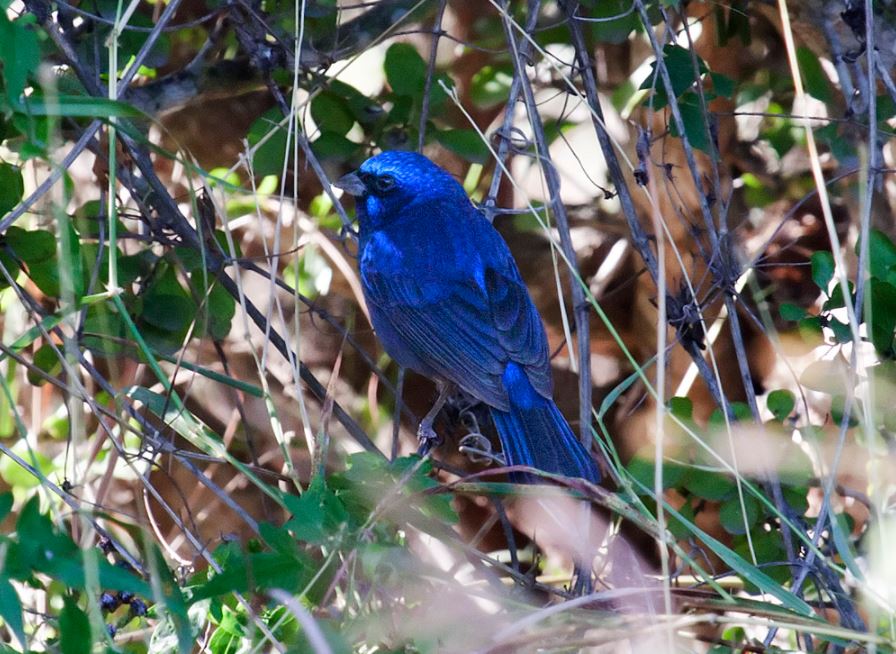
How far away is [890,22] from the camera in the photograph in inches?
141

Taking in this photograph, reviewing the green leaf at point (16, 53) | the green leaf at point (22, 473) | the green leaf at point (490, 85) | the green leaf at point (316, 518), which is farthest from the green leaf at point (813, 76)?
the green leaf at point (22, 473)

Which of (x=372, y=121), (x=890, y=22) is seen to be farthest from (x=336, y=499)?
(x=890, y=22)

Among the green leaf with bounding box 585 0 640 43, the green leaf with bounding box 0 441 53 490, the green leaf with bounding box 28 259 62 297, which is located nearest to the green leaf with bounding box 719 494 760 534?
the green leaf with bounding box 585 0 640 43

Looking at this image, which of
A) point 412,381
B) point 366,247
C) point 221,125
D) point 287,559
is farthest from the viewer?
point 412,381

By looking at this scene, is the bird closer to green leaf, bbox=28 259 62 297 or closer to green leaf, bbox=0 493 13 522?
green leaf, bbox=28 259 62 297

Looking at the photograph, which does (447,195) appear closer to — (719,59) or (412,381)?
(412,381)

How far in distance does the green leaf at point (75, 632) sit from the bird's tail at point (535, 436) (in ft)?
5.90

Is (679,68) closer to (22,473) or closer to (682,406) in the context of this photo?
(682,406)

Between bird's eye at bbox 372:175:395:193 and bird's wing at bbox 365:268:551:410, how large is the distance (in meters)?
0.34

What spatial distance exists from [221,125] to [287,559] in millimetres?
2897

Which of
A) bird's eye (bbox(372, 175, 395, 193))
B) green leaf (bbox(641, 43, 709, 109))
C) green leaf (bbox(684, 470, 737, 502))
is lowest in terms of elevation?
green leaf (bbox(684, 470, 737, 502))

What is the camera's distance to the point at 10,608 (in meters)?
1.78

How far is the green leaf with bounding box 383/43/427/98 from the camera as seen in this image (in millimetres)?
3766

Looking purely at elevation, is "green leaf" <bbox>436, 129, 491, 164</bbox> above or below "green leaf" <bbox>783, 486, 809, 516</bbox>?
above
